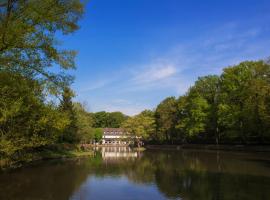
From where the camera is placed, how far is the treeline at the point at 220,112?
5569cm

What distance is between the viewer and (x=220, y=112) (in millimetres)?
67562

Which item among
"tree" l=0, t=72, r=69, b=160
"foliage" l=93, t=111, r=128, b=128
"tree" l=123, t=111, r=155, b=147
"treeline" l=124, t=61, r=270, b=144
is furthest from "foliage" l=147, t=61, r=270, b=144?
"foliage" l=93, t=111, r=128, b=128

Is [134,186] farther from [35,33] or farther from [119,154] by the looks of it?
[119,154]

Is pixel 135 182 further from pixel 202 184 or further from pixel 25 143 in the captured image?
pixel 25 143

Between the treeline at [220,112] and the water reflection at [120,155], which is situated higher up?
the treeline at [220,112]

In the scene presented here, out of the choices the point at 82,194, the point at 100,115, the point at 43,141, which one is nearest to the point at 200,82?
the point at 82,194

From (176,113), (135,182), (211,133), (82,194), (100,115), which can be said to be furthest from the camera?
(100,115)

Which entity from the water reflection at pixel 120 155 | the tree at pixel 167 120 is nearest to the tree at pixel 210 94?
the tree at pixel 167 120

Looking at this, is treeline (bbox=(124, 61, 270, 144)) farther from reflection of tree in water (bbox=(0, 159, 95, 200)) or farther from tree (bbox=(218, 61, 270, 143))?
reflection of tree in water (bbox=(0, 159, 95, 200))

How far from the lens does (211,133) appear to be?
78.1m

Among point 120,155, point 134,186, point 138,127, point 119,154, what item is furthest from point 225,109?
point 134,186

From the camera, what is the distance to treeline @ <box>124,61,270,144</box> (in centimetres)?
5569

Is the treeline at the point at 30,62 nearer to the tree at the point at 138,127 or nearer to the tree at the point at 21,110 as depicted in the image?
the tree at the point at 21,110

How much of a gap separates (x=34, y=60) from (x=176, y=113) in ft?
273
